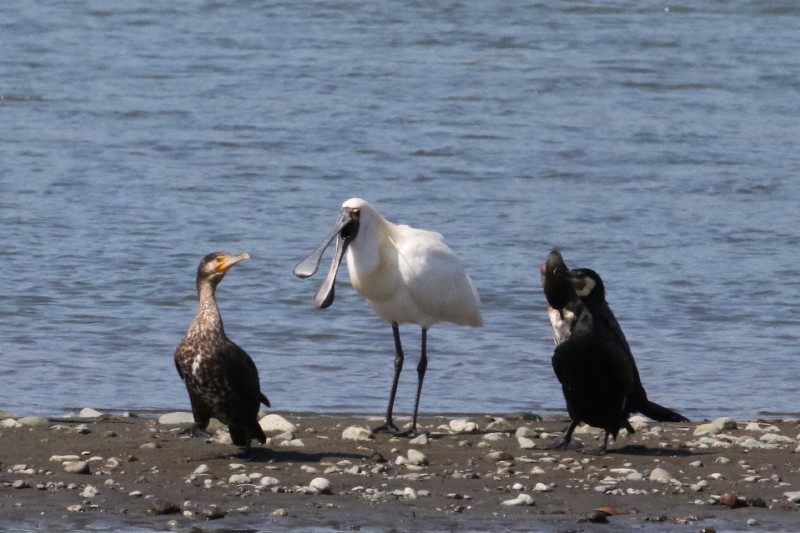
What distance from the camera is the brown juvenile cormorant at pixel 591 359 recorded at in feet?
27.8

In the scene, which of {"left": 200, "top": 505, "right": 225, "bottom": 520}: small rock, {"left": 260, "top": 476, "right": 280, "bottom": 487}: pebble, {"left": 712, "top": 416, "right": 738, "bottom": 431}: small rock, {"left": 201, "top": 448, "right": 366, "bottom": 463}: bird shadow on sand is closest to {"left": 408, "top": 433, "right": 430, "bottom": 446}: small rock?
{"left": 201, "top": 448, "right": 366, "bottom": 463}: bird shadow on sand

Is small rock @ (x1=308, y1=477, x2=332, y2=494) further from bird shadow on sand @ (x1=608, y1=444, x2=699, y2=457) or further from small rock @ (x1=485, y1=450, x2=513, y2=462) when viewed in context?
bird shadow on sand @ (x1=608, y1=444, x2=699, y2=457)

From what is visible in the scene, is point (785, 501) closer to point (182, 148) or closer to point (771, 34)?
point (182, 148)

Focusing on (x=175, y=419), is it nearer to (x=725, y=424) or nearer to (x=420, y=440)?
(x=420, y=440)

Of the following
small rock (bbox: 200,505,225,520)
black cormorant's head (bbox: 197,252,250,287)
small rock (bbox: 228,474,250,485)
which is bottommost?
small rock (bbox: 228,474,250,485)

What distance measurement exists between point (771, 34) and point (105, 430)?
2076 centimetres

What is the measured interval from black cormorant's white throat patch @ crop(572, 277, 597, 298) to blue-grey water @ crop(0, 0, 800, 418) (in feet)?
5.78

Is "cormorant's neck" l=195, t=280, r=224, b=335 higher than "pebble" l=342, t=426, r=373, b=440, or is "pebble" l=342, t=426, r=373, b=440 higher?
"cormorant's neck" l=195, t=280, r=224, b=335

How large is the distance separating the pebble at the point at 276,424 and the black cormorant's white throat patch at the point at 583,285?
174cm

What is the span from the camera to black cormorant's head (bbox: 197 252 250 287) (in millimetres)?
8523

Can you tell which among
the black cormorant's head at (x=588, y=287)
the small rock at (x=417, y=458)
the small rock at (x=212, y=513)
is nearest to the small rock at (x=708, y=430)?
the black cormorant's head at (x=588, y=287)

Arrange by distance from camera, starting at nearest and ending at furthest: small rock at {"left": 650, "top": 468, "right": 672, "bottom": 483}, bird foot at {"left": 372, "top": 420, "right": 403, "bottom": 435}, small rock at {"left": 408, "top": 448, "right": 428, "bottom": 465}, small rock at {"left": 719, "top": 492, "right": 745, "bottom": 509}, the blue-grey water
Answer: small rock at {"left": 719, "top": 492, "right": 745, "bottom": 509}, small rock at {"left": 650, "top": 468, "right": 672, "bottom": 483}, small rock at {"left": 408, "top": 448, "right": 428, "bottom": 465}, bird foot at {"left": 372, "top": 420, "right": 403, "bottom": 435}, the blue-grey water

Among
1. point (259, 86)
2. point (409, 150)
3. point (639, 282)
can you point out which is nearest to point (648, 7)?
point (259, 86)

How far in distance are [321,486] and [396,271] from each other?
2.38m
